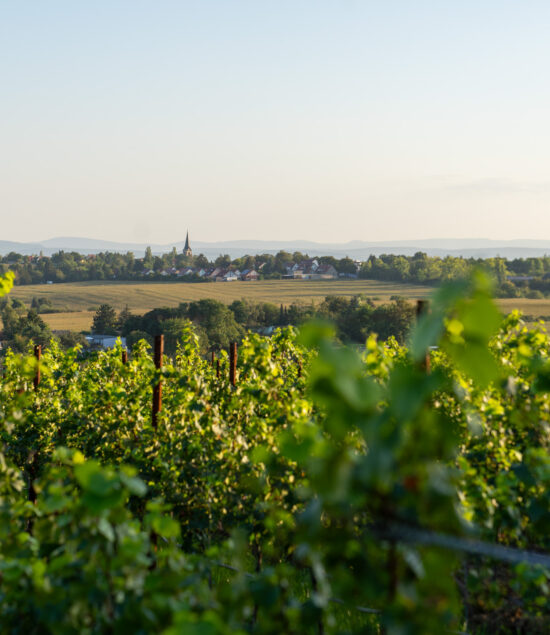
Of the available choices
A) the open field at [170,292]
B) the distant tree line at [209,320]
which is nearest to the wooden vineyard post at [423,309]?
the distant tree line at [209,320]

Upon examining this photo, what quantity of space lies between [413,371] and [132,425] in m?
5.62

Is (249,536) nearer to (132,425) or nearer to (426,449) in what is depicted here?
(132,425)

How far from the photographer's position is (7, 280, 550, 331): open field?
5691 centimetres

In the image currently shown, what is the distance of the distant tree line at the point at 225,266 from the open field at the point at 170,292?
228cm

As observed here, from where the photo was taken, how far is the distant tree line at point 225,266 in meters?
53.7

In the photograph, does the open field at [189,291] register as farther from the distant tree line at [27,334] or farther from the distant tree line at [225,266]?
the distant tree line at [27,334]

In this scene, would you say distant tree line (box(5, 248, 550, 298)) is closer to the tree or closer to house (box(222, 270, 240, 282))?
house (box(222, 270, 240, 282))

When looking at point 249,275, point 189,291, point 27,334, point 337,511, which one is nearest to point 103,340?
point 27,334

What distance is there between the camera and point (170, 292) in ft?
227

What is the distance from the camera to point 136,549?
164 cm

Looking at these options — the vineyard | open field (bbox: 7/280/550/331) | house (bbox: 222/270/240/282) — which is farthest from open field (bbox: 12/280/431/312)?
the vineyard

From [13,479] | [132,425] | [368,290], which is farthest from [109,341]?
[13,479]

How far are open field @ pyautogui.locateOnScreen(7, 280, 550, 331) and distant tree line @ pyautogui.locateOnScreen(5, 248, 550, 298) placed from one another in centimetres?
228

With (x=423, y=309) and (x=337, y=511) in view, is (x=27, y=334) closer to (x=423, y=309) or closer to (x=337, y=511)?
(x=423, y=309)
